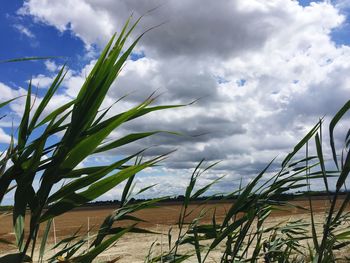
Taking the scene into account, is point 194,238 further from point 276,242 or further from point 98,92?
point 98,92

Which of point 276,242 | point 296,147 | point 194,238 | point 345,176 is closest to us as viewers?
point 345,176

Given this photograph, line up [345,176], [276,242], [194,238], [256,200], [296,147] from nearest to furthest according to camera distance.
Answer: [345,176], [296,147], [256,200], [194,238], [276,242]

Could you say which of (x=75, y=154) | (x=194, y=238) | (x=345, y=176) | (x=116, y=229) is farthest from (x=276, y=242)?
(x=75, y=154)

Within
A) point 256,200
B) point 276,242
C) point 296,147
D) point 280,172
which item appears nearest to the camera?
point 296,147

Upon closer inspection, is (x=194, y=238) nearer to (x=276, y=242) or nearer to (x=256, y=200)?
(x=256, y=200)

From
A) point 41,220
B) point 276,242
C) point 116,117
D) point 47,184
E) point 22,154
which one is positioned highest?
point 116,117

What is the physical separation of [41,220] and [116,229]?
→ 487mm

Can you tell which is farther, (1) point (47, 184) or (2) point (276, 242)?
(2) point (276, 242)

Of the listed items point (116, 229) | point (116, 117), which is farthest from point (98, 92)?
point (116, 229)

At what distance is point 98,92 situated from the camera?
1673mm

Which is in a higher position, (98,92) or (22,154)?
(98,92)

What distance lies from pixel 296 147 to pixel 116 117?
0.77 m

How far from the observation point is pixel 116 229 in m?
2.04

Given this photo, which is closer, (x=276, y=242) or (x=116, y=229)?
(x=116, y=229)
